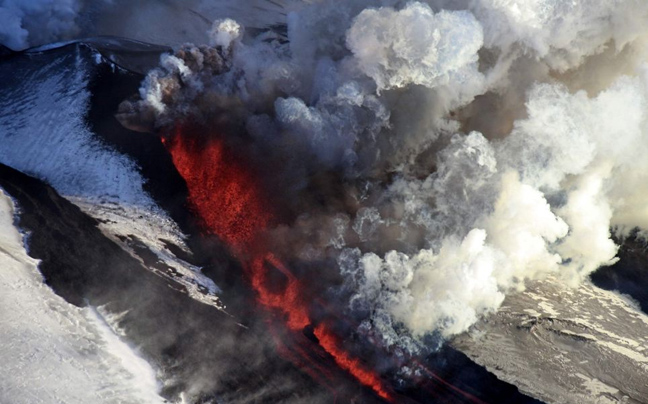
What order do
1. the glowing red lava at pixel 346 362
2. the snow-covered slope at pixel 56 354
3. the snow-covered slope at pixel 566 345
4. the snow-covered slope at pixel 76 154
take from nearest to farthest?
the snow-covered slope at pixel 56 354
the glowing red lava at pixel 346 362
the snow-covered slope at pixel 566 345
the snow-covered slope at pixel 76 154

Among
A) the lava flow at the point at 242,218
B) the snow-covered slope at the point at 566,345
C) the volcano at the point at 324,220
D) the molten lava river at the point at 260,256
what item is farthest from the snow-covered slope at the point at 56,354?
the snow-covered slope at the point at 566,345

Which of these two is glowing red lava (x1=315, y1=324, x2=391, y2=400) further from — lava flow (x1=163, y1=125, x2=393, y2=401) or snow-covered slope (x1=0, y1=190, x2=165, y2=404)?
snow-covered slope (x1=0, y1=190, x2=165, y2=404)

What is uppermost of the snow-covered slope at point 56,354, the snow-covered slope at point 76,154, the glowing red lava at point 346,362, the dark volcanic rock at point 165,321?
the snow-covered slope at point 76,154

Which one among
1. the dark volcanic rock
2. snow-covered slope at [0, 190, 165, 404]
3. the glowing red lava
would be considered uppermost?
the glowing red lava

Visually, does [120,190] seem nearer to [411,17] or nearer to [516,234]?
[411,17]

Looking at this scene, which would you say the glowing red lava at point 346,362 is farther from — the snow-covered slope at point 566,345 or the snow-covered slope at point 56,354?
the snow-covered slope at point 56,354

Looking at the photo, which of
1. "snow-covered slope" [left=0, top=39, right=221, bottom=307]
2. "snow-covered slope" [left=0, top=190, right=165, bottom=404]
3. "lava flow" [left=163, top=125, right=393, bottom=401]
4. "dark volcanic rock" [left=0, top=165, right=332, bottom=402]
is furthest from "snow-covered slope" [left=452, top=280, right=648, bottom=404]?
"snow-covered slope" [left=0, top=190, right=165, bottom=404]

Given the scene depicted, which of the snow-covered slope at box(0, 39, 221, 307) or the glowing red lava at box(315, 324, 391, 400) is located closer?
the glowing red lava at box(315, 324, 391, 400)
